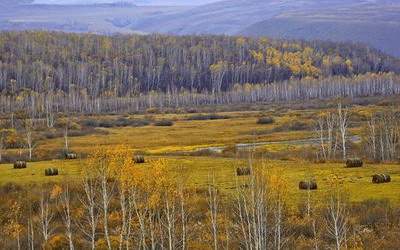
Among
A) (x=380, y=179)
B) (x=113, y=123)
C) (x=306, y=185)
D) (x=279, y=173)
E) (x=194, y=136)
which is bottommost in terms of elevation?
(x=194, y=136)

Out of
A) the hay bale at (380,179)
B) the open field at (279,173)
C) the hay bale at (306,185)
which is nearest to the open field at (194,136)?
the open field at (279,173)

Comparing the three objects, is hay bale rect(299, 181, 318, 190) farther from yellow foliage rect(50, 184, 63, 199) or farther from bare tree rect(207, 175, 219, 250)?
yellow foliage rect(50, 184, 63, 199)

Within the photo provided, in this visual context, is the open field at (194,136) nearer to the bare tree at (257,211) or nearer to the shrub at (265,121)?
the shrub at (265,121)

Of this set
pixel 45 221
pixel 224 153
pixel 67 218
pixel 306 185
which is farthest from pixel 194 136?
pixel 67 218

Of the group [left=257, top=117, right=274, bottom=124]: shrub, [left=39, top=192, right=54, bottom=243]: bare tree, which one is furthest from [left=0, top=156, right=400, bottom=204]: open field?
[left=257, top=117, right=274, bottom=124]: shrub

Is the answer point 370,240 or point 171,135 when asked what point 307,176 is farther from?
point 171,135

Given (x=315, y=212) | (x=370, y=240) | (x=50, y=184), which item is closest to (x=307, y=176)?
(x=315, y=212)

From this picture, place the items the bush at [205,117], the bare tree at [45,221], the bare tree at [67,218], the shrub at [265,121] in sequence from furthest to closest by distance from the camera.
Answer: the bush at [205,117], the shrub at [265,121], the bare tree at [45,221], the bare tree at [67,218]

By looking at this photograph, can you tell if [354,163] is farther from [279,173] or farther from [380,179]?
[279,173]

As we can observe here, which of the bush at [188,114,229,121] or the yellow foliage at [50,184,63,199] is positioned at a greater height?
the yellow foliage at [50,184,63,199]

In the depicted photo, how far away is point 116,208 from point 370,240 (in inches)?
879

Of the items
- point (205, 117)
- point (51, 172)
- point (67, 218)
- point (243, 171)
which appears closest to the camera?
point (67, 218)

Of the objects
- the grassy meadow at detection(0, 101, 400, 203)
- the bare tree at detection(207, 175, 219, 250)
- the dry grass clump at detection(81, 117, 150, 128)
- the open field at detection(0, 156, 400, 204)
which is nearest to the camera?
the bare tree at detection(207, 175, 219, 250)

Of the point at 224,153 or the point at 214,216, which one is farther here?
the point at 224,153
